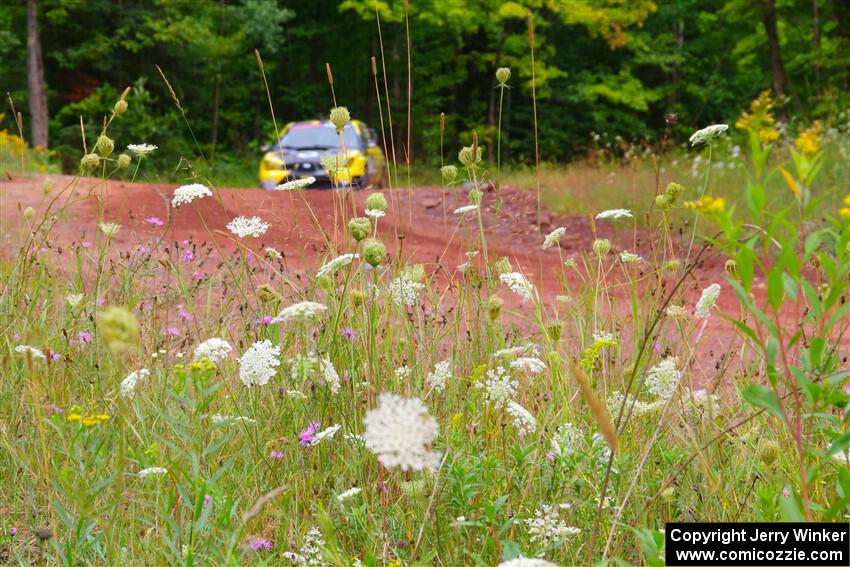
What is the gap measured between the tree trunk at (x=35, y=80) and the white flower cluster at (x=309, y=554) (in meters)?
20.6

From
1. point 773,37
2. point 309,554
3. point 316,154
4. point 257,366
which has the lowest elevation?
point 309,554

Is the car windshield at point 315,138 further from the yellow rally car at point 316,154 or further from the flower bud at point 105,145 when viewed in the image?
the flower bud at point 105,145

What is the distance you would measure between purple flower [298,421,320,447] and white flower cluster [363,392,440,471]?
3.12 feet

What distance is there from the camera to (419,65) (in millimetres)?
33406

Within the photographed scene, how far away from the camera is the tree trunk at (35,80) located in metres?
20.9

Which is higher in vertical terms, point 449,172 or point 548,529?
point 449,172

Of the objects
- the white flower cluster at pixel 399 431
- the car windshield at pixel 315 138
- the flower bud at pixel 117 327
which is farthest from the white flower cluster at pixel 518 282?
the car windshield at pixel 315 138

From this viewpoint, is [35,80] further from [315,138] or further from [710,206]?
[710,206]

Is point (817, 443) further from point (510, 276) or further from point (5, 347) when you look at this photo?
point (5, 347)

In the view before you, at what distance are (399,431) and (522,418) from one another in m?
1.17

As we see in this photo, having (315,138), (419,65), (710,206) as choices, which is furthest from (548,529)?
(419,65)

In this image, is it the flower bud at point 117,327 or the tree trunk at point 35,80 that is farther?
the tree trunk at point 35,80

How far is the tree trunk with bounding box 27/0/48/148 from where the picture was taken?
2094 cm

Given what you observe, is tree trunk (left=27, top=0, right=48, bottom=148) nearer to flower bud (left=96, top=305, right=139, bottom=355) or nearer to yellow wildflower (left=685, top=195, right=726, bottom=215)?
flower bud (left=96, top=305, right=139, bottom=355)
